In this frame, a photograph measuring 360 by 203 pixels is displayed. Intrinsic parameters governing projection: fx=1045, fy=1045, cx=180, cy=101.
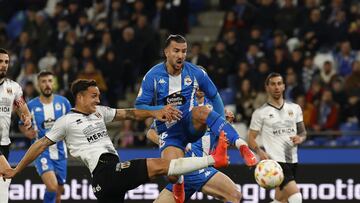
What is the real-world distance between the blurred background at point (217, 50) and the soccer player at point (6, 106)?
15.2 feet

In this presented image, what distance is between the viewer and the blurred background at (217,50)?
1922 centimetres

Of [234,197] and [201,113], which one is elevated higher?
[201,113]

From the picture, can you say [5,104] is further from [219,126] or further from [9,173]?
[219,126]

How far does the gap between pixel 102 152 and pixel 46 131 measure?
4288 millimetres

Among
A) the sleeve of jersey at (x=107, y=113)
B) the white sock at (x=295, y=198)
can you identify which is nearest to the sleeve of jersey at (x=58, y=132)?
the sleeve of jersey at (x=107, y=113)

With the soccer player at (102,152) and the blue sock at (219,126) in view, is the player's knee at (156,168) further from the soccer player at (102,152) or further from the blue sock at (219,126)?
the blue sock at (219,126)

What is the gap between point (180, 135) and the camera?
12.4 m

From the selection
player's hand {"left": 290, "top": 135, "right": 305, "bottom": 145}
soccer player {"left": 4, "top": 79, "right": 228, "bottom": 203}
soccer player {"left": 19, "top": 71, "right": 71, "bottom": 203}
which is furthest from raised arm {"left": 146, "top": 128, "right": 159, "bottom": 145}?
soccer player {"left": 19, "top": 71, "right": 71, "bottom": 203}

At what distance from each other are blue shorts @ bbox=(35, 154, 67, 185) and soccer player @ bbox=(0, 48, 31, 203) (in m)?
2.29

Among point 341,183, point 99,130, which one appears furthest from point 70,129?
point 341,183

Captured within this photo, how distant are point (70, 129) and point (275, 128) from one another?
162 inches

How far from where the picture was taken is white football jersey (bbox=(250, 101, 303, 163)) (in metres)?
15.0

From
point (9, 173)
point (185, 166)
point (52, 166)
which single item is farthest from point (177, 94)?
point (52, 166)

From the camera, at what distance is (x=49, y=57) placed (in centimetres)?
2219
